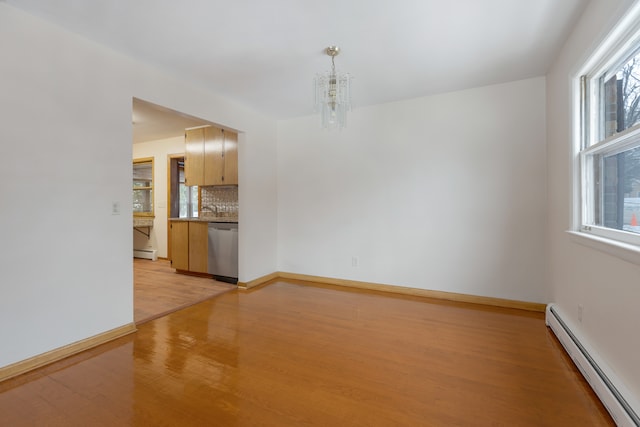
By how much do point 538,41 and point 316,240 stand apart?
3181 millimetres

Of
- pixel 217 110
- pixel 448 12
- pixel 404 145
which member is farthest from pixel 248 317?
pixel 448 12

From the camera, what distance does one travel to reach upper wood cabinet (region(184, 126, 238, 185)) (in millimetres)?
4574

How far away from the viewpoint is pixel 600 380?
1.66 m

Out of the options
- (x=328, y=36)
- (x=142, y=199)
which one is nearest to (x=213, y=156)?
(x=142, y=199)

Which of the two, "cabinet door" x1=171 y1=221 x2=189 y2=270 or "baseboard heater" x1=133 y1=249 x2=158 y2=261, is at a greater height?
"cabinet door" x1=171 y1=221 x2=189 y2=270

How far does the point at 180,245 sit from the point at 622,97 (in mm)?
5121

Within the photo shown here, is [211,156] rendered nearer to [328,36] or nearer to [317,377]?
[328,36]

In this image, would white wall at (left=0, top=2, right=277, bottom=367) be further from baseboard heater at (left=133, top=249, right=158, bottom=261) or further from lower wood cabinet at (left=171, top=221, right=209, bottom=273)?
baseboard heater at (left=133, top=249, right=158, bottom=261)

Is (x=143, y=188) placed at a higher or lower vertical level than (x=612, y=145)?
higher

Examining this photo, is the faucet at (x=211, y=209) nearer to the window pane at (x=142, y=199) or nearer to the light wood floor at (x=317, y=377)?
the window pane at (x=142, y=199)

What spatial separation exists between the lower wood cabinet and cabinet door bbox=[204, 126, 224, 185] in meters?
0.74

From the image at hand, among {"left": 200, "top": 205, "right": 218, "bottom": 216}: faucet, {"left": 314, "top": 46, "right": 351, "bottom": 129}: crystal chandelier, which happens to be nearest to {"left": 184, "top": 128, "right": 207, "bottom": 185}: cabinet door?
{"left": 200, "top": 205, "right": 218, "bottom": 216}: faucet

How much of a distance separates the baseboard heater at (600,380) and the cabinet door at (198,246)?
4200 millimetres

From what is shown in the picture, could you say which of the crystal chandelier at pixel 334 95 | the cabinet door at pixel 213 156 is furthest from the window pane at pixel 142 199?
the crystal chandelier at pixel 334 95
